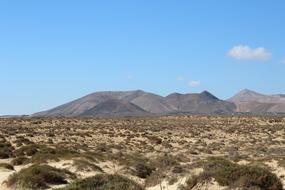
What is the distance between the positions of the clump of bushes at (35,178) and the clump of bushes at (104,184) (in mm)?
4800

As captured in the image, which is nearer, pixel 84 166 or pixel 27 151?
pixel 84 166

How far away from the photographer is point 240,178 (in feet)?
49.9

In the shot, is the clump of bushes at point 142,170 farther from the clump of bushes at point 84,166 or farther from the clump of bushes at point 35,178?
the clump of bushes at point 35,178

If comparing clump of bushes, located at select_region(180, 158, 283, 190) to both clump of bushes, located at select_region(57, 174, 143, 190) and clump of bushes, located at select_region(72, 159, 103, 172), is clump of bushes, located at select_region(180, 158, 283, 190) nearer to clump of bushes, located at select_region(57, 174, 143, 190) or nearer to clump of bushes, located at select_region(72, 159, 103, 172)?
clump of bushes, located at select_region(57, 174, 143, 190)

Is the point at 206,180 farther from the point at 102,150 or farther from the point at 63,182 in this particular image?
the point at 102,150

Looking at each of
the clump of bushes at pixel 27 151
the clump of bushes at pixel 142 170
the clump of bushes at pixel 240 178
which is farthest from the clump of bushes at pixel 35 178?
the clump of bushes at pixel 27 151

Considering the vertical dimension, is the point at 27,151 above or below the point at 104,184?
above

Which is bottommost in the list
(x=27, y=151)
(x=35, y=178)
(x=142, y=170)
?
(x=142, y=170)

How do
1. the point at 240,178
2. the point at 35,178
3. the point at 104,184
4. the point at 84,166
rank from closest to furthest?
1. the point at 104,184
2. the point at 240,178
3. the point at 35,178
4. the point at 84,166

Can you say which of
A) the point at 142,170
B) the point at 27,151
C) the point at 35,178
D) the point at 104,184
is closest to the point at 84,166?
the point at 142,170

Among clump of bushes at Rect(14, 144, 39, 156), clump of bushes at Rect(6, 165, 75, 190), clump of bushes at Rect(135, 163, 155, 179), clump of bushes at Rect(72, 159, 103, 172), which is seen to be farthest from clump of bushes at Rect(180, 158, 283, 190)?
clump of bushes at Rect(14, 144, 39, 156)

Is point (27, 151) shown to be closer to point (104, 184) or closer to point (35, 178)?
point (35, 178)

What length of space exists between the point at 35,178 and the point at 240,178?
7779mm

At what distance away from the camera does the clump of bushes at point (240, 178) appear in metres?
15.1
